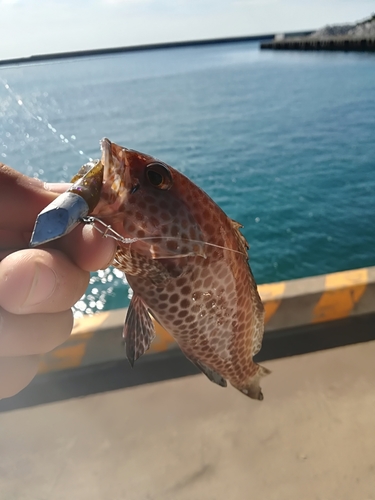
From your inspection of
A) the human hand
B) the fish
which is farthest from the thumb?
the fish

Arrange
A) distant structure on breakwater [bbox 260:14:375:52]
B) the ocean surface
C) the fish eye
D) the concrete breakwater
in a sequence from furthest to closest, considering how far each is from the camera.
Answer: distant structure on breakwater [bbox 260:14:375:52]
the concrete breakwater
the ocean surface
the fish eye

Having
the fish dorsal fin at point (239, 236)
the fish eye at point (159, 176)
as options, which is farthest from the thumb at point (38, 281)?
the fish dorsal fin at point (239, 236)

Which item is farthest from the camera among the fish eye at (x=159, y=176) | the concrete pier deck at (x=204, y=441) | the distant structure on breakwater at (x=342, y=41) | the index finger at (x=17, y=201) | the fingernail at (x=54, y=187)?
the distant structure on breakwater at (x=342, y=41)

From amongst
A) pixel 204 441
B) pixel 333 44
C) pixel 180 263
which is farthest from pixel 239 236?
pixel 333 44

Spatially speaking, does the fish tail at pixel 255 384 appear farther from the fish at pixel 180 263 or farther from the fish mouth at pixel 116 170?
the fish mouth at pixel 116 170

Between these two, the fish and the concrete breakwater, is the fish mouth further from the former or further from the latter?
the concrete breakwater

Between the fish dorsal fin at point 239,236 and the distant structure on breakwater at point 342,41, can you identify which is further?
the distant structure on breakwater at point 342,41
